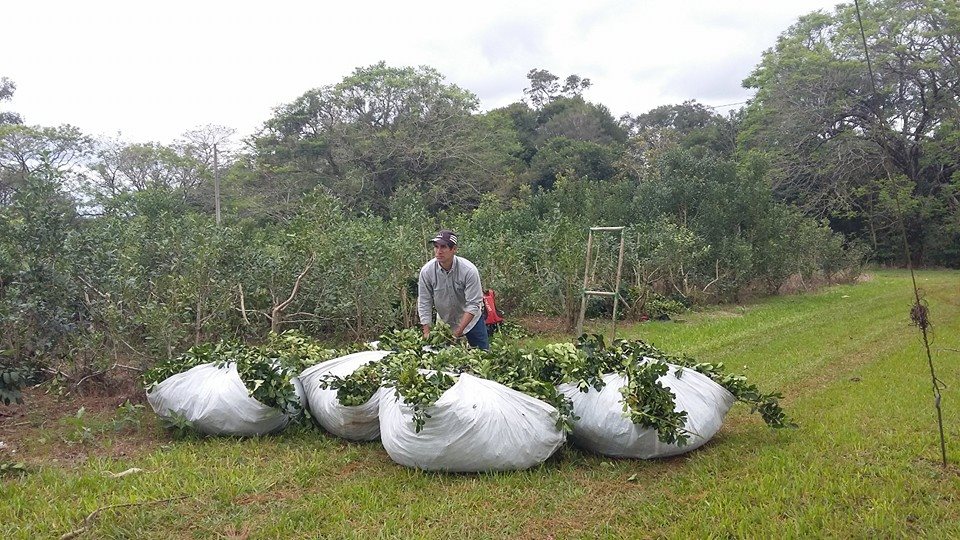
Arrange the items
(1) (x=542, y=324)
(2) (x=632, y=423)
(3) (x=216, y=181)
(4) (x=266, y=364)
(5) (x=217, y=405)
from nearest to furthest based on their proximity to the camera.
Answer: (2) (x=632, y=423)
(5) (x=217, y=405)
(4) (x=266, y=364)
(1) (x=542, y=324)
(3) (x=216, y=181)

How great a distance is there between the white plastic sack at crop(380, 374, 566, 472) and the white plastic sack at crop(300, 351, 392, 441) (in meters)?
0.37

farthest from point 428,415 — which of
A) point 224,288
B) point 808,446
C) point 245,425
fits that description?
point 224,288

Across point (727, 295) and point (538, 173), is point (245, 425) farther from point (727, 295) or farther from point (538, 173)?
point (538, 173)

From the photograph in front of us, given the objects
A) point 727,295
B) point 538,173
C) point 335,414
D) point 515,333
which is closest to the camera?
point 335,414

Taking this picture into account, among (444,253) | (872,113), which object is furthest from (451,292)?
(872,113)

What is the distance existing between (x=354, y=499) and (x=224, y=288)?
3.33 metres

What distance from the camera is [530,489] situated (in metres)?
3.48

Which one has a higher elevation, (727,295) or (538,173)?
(538,173)

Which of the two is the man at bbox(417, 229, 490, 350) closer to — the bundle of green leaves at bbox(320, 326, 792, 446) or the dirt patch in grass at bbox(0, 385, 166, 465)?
the bundle of green leaves at bbox(320, 326, 792, 446)

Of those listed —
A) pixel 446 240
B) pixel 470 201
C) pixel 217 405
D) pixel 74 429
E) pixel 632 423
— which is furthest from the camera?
pixel 470 201

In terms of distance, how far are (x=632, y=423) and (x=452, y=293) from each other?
2035 millimetres

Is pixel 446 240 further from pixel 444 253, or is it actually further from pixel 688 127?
pixel 688 127

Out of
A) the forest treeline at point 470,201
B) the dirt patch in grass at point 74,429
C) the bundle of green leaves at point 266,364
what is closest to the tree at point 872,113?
the forest treeline at point 470,201

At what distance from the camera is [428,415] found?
3562 millimetres
